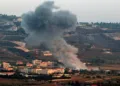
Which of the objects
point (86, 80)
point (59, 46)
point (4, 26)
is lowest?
point (86, 80)

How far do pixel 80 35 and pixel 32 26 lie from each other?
3936 centimetres

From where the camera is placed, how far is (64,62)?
253 ft

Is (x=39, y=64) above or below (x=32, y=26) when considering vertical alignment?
below

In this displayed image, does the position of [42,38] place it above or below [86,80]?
above

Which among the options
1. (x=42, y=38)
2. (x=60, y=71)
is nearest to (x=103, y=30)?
(x=42, y=38)

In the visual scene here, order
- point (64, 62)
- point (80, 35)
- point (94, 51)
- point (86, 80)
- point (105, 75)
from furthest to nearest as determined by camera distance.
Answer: point (80, 35)
point (94, 51)
point (64, 62)
point (105, 75)
point (86, 80)

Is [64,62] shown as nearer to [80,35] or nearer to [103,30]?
[80,35]

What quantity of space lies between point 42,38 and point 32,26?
8.48ft

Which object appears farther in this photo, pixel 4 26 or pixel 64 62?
pixel 4 26

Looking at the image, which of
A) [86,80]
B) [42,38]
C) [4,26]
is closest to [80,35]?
[4,26]

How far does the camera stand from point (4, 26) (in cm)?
12756

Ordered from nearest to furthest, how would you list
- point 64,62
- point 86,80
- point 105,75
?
1. point 86,80
2. point 105,75
3. point 64,62

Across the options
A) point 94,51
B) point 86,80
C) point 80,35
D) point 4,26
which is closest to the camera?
point 86,80

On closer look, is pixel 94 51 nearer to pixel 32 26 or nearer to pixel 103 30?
pixel 32 26
